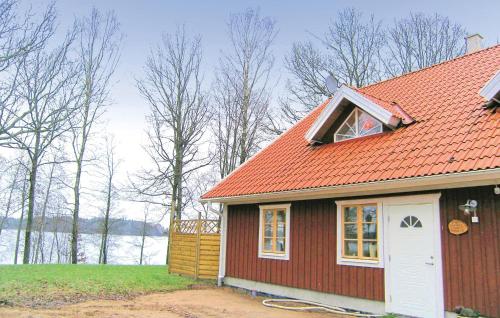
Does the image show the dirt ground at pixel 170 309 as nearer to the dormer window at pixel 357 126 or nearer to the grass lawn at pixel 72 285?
the grass lawn at pixel 72 285

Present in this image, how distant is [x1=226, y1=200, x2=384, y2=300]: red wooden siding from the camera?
28.4 ft

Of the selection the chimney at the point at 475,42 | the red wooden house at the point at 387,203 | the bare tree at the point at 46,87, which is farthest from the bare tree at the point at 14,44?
the chimney at the point at 475,42

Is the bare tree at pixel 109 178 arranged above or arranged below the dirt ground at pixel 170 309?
above

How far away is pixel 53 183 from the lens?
92.4 feet

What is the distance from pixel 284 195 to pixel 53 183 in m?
22.8

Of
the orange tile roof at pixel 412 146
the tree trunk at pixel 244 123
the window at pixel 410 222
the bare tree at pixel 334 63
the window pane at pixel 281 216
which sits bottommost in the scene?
the window at pixel 410 222

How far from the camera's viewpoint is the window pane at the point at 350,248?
8.88m

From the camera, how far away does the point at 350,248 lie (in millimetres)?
8984

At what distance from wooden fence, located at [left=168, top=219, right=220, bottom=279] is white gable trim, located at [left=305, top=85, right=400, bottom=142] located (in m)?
4.62

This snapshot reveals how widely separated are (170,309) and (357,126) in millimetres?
6102

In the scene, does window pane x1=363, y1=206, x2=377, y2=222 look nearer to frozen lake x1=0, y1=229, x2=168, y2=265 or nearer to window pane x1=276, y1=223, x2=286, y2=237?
window pane x1=276, y1=223, x2=286, y2=237

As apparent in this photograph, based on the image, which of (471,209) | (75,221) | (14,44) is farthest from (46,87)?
(75,221)

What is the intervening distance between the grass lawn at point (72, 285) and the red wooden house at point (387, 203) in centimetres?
223

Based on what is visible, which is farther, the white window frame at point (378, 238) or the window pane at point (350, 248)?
the window pane at point (350, 248)
